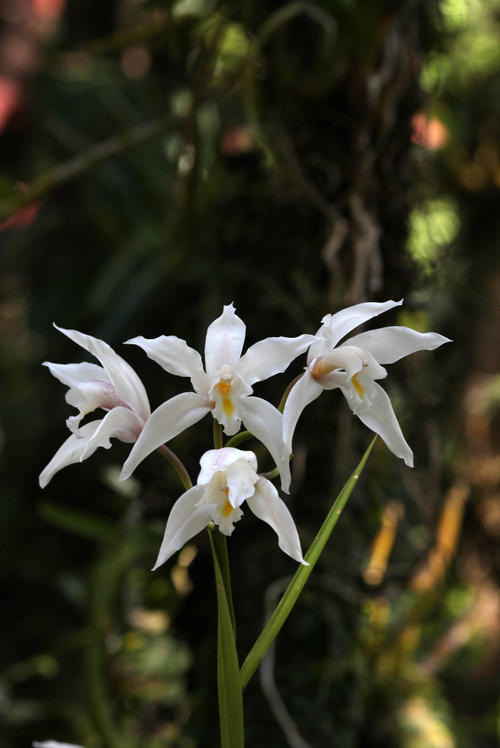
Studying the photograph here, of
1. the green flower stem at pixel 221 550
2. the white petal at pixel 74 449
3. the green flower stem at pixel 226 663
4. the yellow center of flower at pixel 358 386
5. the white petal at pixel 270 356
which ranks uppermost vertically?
the white petal at pixel 270 356

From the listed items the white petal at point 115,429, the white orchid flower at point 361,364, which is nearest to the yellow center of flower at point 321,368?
the white orchid flower at point 361,364

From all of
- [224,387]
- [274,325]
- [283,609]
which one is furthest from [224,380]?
[274,325]

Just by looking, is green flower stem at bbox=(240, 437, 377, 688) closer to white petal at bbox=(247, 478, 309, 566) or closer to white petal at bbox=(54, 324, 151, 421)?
white petal at bbox=(247, 478, 309, 566)

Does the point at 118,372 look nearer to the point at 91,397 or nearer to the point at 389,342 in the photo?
the point at 91,397

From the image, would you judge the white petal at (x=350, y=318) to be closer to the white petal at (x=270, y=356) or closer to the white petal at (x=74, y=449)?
the white petal at (x=270, y=356)

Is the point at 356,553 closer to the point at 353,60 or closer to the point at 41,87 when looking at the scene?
the point at 353,60

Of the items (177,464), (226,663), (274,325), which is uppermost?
(274,325)
